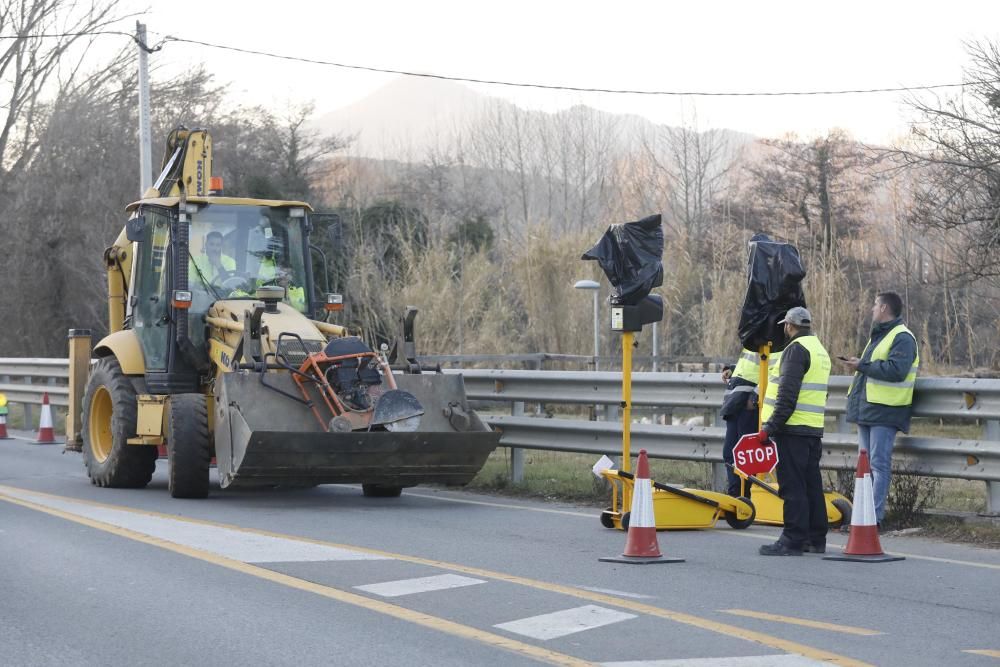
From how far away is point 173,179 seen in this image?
1557 centimetres

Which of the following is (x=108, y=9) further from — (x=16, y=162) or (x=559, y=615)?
(x=559, y=615)

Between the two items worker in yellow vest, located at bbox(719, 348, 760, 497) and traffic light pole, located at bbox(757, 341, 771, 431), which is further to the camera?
worker in yellow vest, located at bbox(719, 348, 760, 497)

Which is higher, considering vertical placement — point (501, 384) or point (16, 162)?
point (16, 162)

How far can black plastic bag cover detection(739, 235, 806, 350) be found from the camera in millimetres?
10508

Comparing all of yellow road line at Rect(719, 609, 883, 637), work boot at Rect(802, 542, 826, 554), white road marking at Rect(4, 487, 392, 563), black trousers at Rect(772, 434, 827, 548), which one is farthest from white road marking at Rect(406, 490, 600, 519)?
yellow road line at Rect(719, 609, 883, 637)

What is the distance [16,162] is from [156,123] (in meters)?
4.53

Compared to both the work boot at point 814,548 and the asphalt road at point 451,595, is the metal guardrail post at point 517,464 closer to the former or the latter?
the asphalt road at point 451,595

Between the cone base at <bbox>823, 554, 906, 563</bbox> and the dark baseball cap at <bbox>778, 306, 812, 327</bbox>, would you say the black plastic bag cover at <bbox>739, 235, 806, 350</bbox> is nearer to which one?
the dark baseball cap at <bbox>778, 306, 812, 327</bbox>

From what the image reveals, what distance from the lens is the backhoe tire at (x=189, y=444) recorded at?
1203 cm

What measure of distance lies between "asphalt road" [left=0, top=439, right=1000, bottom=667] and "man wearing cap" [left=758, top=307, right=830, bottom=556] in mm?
502

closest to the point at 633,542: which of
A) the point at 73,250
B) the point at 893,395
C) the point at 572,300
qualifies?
the point at 893,395

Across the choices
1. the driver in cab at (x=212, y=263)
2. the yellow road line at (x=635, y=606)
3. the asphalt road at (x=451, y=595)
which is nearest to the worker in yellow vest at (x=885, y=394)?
the asphalt road at (x=451, y=595)

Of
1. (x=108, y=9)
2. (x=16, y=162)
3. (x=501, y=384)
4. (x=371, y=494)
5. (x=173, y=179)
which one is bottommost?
(x=371, y=494)

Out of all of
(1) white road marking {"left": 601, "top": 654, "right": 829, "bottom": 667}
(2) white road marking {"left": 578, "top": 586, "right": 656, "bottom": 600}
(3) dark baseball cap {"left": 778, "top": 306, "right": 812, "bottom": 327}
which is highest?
(3) dark baseball cap {"left": 778, "top": 306, "right": 812, "bottom": 327}
